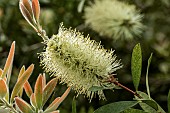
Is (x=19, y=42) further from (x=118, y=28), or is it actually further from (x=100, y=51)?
(x=100, y=51)

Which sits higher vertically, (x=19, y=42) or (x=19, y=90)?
(x=19, y=42)

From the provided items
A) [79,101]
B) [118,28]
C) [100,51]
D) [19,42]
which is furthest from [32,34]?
[100,51]

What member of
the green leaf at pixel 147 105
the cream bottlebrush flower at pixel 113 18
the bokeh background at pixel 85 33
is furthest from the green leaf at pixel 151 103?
the bokeh background at pixel 85 33

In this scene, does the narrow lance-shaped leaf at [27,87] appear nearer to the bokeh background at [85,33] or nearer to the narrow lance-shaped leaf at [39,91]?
the narrow lance-shaped leaf at [39,91]

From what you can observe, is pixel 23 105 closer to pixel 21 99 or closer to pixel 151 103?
pixel 21 99

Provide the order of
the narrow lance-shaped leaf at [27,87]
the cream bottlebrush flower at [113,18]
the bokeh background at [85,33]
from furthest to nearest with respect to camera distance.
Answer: the bokeh background at [85,33] → the cream bottlebrush flower at [113,18] → the narrow lance-shaped leaf at [27,87]

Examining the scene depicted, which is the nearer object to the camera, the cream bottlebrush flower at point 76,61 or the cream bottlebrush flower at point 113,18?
the cream bottlebrush flower at point 76,61

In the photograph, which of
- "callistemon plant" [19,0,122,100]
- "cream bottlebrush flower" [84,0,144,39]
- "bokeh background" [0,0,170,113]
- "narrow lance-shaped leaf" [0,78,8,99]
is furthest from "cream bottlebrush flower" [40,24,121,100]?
"bokeh background" [0,0,170,113]
